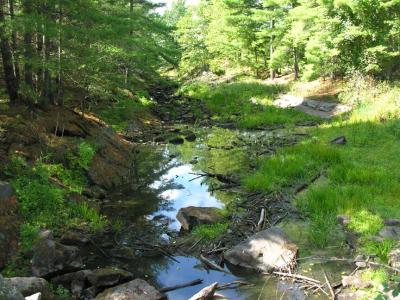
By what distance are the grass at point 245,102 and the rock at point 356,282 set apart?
16150 millimetres

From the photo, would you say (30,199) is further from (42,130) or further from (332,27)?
(332,27)

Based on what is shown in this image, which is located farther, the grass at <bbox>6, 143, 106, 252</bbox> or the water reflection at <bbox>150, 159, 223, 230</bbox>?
the water reflection at <bbox>150, 159, 223, 230</bbox>

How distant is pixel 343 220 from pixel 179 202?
4681 mm

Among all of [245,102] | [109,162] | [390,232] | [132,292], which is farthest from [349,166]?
[245,102]

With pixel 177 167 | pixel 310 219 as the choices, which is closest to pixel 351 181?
pixel 310 219

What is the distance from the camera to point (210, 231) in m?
9.15

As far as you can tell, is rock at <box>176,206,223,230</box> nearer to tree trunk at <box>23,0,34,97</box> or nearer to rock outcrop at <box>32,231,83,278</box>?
rock outcrop at <box>32,231,83,278</box>

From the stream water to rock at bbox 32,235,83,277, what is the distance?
69cm

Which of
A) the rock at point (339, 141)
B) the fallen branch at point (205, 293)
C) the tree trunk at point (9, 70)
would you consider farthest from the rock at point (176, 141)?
the fallen branch at point (205, 293)

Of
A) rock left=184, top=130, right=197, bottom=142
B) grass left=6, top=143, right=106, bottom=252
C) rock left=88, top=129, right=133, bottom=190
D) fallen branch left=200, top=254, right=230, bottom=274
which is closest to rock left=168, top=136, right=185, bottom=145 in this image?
rock left=184, top=130, right=197, bottom=142

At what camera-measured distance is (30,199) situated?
9656 millimetres

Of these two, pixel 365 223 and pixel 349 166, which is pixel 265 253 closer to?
pixel 365 223

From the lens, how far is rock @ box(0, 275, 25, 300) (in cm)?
449

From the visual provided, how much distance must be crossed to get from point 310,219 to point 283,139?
918 cm
